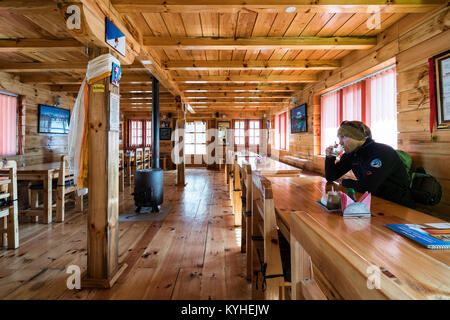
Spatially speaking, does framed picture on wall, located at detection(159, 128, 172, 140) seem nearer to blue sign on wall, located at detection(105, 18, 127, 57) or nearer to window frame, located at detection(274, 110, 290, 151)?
window frame, located at detection(274, 110, 290, 151)

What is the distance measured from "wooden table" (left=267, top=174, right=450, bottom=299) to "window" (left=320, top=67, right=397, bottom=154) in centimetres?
177

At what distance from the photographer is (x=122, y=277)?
1.96 metres

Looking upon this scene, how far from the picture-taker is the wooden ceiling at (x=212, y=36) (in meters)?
2.00

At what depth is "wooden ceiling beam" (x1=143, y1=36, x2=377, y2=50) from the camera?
111 inches

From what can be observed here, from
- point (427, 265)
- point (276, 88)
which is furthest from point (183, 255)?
point (276, 88)

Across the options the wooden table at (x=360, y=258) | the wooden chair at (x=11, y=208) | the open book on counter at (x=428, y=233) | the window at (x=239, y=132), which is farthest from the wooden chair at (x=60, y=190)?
the window at (x=239, y=132)

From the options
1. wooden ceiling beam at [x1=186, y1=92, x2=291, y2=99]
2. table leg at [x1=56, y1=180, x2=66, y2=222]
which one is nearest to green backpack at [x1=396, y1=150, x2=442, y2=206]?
table leg at [x1=56, y1=180, x2=66, y2=222]

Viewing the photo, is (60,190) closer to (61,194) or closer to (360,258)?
(61,194)

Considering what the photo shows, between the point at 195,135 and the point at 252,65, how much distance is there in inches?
246

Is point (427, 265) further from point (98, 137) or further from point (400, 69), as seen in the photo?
point (400, 69)

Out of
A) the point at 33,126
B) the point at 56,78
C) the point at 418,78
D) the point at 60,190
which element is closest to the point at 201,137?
the point at 56,78

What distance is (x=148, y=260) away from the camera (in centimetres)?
223

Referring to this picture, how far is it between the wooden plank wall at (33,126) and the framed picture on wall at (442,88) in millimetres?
6445
